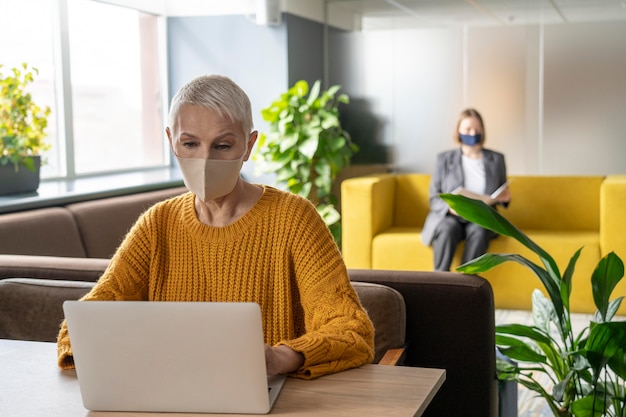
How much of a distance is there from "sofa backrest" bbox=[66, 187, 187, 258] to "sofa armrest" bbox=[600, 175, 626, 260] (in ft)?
8.83

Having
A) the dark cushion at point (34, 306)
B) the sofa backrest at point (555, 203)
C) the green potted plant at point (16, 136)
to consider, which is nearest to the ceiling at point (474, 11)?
the sofa backrest at point (555, 203)

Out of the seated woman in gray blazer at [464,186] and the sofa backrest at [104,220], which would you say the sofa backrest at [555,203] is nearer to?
the seated woman in gray blazer at [464,186]

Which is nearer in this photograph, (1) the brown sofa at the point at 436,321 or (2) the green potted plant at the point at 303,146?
(1) the brown sofa at the point at 436,321

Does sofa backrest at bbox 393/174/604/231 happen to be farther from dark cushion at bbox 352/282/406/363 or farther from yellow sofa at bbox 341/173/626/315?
dark cushion at bbox 352/282/406/363

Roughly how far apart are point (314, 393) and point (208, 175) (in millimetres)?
520

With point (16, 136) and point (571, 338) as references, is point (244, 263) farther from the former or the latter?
point (16, 136)

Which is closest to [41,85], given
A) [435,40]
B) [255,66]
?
[255,66]

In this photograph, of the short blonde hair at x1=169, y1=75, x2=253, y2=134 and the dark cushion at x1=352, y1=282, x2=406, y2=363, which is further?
the dark cushion at x1=352, y1=282, x2=406, y2=363

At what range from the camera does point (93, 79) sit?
5.85m

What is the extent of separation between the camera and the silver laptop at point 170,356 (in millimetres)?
1365

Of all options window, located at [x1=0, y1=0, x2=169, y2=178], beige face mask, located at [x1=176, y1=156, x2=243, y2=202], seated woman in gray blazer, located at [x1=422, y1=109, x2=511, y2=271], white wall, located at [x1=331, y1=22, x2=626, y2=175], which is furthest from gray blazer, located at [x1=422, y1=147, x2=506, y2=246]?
beige face mask, located at [x1=176, y1=156, x2=243, y2=202]

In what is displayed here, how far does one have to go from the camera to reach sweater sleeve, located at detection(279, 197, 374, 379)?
162 centimetres

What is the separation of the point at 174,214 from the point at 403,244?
152 inches

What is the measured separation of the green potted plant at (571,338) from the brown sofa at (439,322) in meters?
0.08
